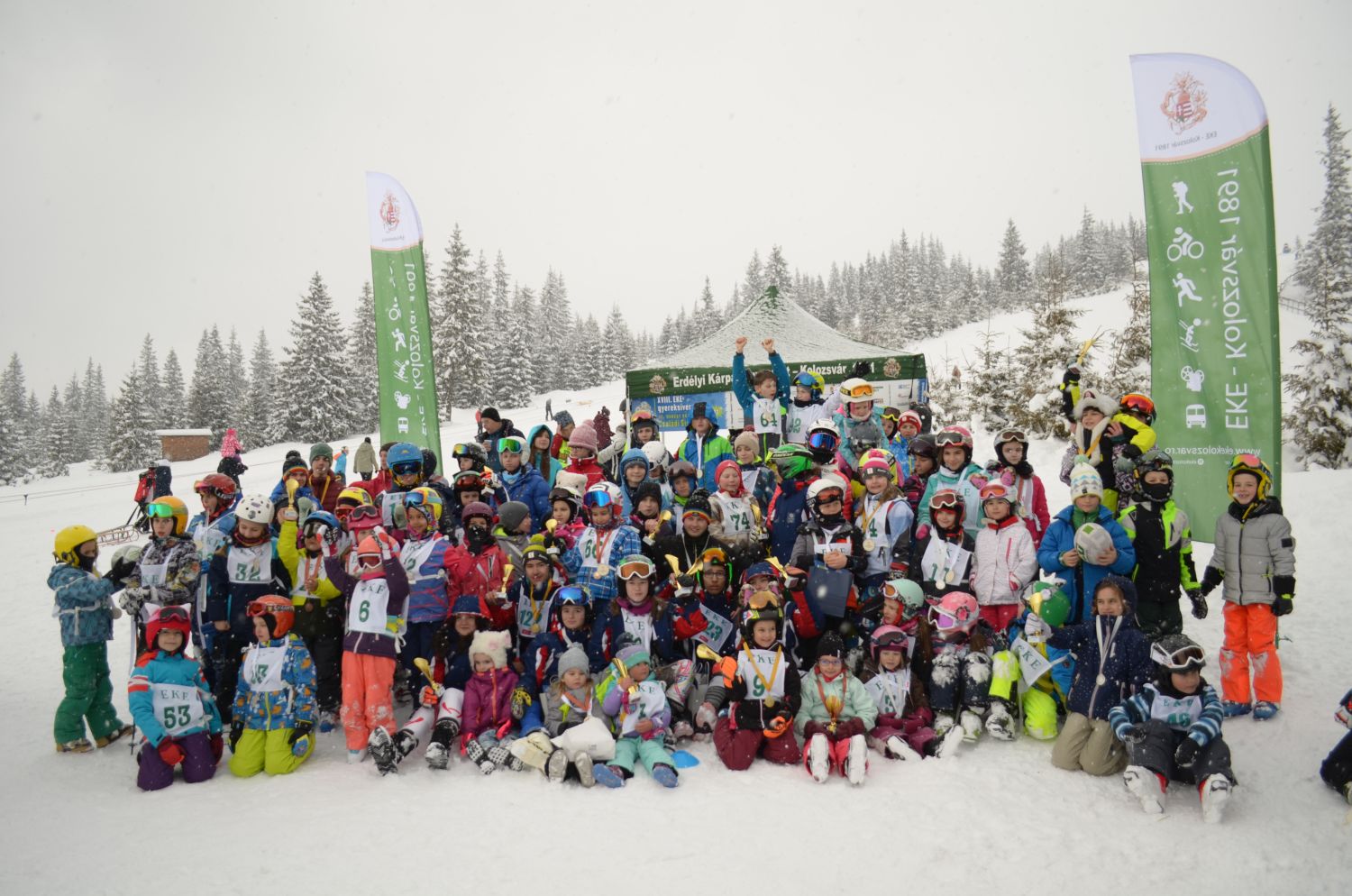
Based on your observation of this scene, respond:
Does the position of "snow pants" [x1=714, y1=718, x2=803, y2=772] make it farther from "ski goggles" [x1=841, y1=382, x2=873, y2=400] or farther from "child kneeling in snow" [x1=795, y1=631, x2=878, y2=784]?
"ski goggles" [x1=841, y1=382, x2=873, y2=400]

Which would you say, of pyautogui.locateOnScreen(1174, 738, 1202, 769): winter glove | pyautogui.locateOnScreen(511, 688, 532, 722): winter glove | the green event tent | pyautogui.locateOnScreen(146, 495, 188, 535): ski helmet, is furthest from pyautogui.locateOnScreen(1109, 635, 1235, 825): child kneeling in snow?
the green event tent

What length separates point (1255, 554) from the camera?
204 inches

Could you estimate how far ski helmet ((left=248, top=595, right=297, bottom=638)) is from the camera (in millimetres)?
5027

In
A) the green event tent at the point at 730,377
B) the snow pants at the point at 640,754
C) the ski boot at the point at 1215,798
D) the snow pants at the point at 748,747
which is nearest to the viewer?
the ski boot at the point at 1215,798

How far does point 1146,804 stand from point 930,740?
128cm

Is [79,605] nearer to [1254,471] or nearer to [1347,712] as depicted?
[1347,712]

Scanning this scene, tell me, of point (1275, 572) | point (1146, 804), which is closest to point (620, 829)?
point (1146, 804)

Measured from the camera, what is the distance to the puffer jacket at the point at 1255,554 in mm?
5051

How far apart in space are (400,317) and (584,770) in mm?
8756

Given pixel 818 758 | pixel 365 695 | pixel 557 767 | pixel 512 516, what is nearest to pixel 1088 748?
pixel 818 758

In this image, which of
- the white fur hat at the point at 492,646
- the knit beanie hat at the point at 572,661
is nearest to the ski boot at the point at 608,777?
the knit beanie hat at the point at 572,661

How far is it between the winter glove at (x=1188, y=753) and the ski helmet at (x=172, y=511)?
7132 mm

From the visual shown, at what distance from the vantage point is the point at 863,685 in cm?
509

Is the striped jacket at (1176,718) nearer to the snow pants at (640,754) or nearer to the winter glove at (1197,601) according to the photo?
the winter glove at (1197,601)
